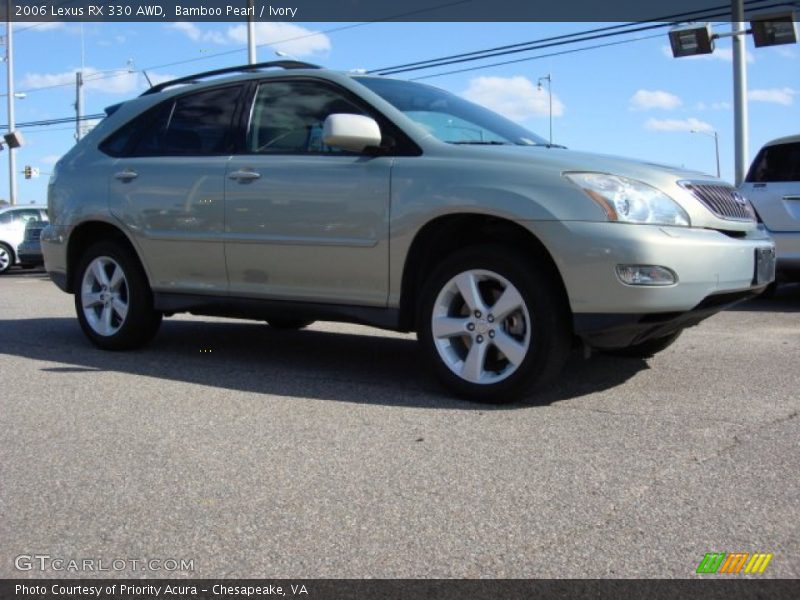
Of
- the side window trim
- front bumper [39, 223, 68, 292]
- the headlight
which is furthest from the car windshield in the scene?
front bumper [39, 223, 68, 292]

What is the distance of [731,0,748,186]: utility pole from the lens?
15766mm

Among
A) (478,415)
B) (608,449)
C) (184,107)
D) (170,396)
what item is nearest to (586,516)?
(608,449)

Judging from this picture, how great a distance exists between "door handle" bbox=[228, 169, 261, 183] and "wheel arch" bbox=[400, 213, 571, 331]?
1.22 meters

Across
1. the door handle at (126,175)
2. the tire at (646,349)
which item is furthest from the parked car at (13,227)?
the tire at (646,349)

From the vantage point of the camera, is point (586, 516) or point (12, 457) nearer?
point (586, 516)

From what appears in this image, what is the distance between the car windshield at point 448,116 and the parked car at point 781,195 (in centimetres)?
411

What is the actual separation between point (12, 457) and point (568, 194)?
2845 mm

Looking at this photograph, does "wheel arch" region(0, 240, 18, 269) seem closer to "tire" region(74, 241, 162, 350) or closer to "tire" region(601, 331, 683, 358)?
"tire" region(74, 241, 162, 350)

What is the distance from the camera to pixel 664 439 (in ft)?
12.2

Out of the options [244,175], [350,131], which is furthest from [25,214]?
[350,131]

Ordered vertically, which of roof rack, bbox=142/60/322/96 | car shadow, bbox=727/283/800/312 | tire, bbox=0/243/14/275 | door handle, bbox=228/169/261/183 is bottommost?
tire, bbox=0/243/14/275

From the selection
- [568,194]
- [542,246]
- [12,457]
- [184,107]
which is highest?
[184,107]

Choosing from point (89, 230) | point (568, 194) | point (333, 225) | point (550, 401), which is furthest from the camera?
point (89, 230)
